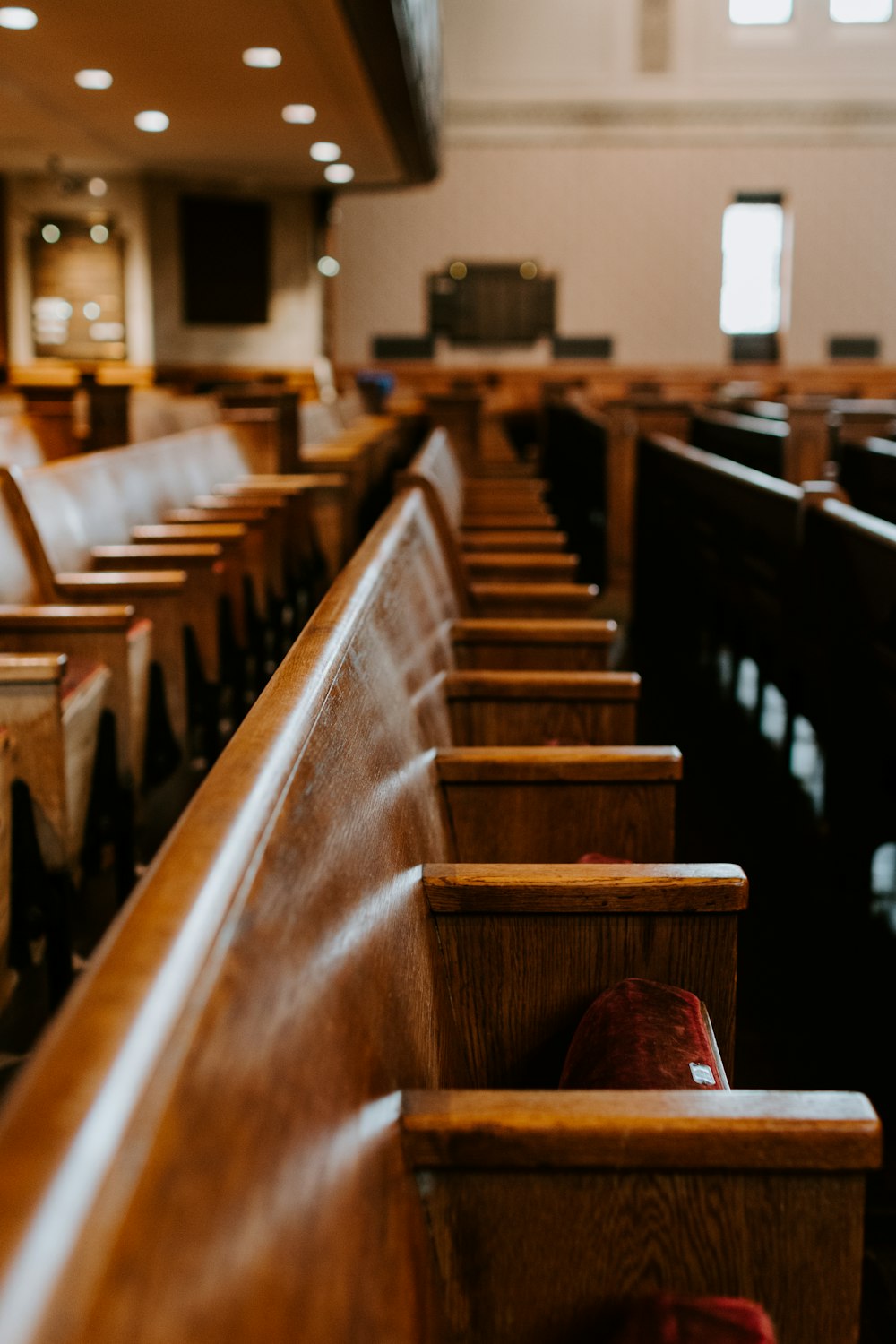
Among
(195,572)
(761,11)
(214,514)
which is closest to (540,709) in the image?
(195,572)

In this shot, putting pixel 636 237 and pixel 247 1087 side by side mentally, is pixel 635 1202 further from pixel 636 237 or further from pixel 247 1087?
pixel 636 237

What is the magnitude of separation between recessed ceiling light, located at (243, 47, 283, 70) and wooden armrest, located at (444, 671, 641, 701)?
564 centimetres

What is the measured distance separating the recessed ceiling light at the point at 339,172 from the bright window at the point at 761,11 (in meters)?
5.52

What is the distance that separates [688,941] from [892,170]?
569 inches

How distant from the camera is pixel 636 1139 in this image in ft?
2.65

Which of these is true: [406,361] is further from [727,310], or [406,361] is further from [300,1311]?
[300,1311]

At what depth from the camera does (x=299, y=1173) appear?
0.56 meters

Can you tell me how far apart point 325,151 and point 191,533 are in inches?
263

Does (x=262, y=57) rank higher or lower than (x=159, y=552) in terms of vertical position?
higher

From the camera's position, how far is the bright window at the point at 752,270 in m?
14.2

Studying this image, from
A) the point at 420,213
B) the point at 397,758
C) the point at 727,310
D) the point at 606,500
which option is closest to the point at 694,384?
the point at 727,310

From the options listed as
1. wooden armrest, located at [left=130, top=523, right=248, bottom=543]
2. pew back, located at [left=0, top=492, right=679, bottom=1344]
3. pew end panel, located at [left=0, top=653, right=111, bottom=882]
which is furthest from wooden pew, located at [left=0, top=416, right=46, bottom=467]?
pew back, located at [left=0, top=492, right=679, bottom=1344]

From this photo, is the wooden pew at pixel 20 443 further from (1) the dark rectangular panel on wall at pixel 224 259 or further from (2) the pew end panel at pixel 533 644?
(1) the dark rectangular panel on wall at pixel 224 259

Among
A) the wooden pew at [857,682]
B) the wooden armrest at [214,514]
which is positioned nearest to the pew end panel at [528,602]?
the wooden pew at [857,682]
